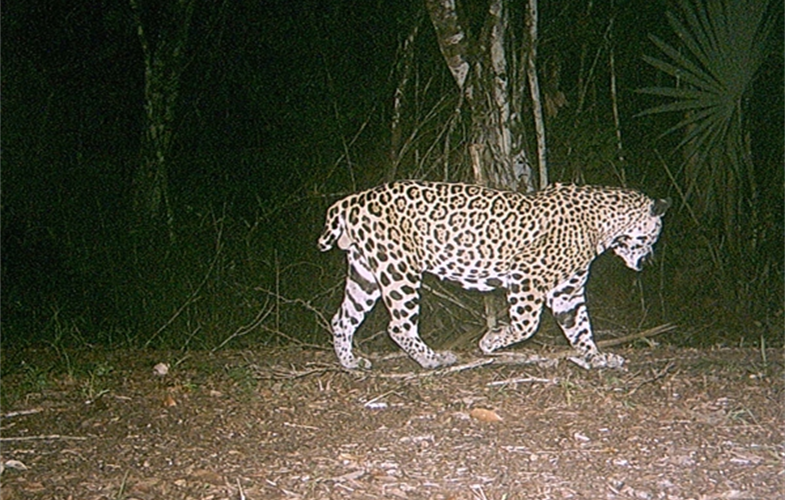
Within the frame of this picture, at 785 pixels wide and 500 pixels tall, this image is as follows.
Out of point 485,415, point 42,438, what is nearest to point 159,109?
point 42,438

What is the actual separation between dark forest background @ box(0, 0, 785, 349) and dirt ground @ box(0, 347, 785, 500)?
159cm

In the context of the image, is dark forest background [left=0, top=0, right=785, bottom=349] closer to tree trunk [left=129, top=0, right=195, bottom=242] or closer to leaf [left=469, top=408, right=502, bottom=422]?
tree trunk [left=129, top=0, right=195, bottom=242]

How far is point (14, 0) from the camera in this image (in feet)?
37.6

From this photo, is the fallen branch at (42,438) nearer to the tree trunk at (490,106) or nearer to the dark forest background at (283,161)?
the dark forest background at (283,161)

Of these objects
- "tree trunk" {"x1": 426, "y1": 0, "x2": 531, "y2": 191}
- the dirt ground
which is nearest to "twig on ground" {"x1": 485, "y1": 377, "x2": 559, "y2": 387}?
the dirt ground

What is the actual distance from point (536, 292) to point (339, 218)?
1.16 metres

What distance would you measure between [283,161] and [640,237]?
547cm

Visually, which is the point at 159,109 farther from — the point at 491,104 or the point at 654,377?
the point at 654,377

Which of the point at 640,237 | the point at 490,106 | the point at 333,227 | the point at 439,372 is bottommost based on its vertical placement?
the point at 439,372

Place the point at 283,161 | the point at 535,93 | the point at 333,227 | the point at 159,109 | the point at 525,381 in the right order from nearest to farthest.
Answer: the point at 525,381, the point at 333,227, the point at 535,93, the point at 159,109, the point at 283,161

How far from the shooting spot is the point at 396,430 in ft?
17.8

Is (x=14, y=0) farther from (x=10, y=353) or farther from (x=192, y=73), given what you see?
(x=10, y=353)

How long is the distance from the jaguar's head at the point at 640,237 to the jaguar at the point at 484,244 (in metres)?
0.03

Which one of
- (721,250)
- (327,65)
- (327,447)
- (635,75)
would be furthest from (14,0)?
(327,447)
